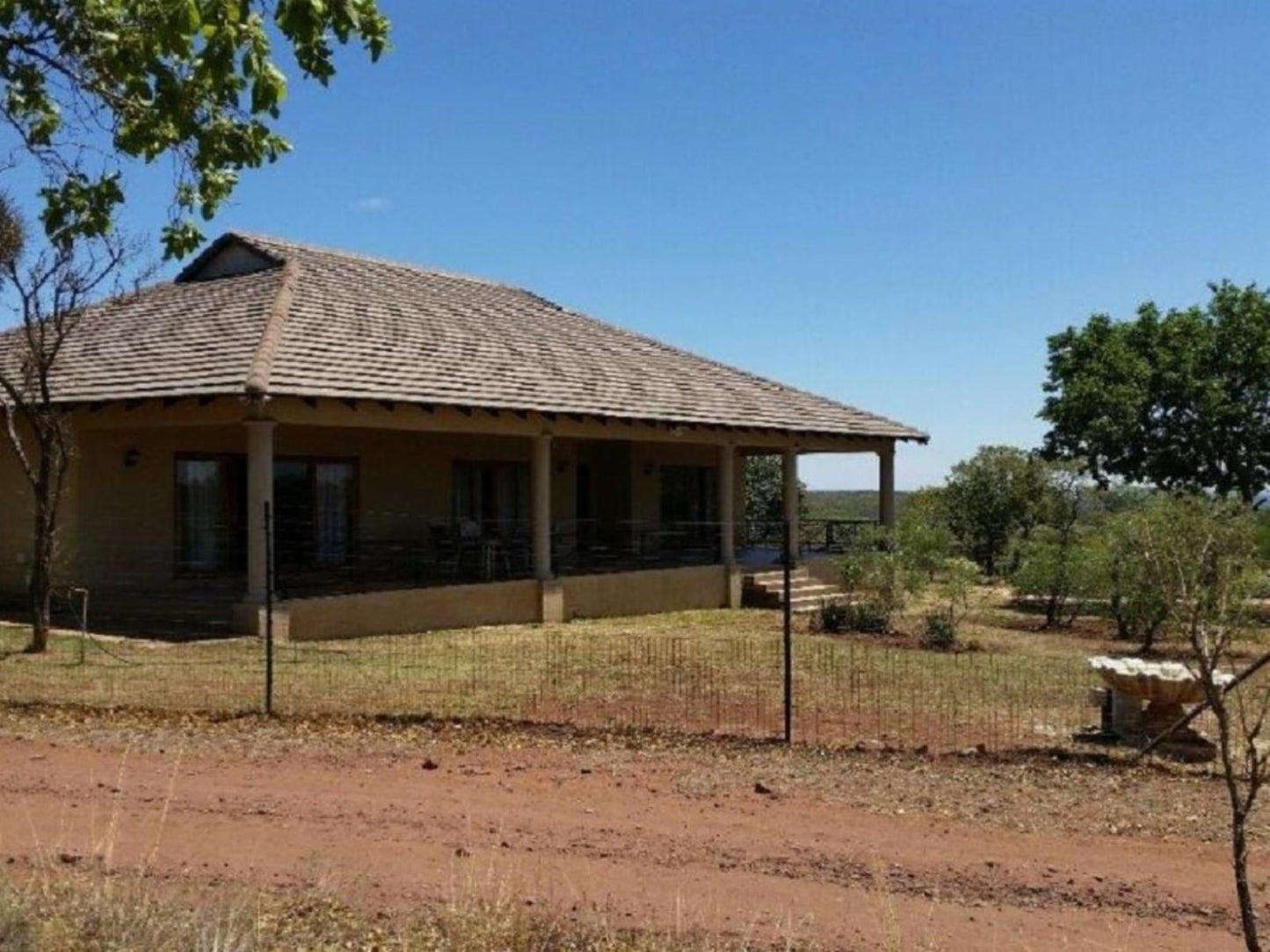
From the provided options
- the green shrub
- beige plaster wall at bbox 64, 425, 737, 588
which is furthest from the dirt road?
the green shrub

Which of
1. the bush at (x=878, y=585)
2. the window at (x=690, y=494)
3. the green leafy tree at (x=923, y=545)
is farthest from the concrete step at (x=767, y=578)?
the window at (x=690, y=494)

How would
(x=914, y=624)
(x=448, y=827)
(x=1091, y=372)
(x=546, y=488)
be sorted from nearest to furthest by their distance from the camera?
(x=448, y=827) → (x=546, y=488) → (x=914, y=624) → (x=1091, y=372)

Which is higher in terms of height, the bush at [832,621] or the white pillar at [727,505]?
the white pillar at [727,505]

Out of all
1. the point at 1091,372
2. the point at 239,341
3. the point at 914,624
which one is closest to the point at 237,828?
the point at 239,341

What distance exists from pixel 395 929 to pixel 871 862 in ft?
7.98

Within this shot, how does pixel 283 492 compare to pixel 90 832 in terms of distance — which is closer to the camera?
pixel 90 832

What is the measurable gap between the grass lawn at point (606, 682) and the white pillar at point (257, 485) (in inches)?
38.1

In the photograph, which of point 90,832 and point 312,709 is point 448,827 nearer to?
point 90,832

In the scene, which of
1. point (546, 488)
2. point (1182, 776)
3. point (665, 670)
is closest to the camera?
point (1182, 776)

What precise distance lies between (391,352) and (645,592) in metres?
6.08

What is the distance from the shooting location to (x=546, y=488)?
19297 mm

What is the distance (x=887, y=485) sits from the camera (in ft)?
90.2

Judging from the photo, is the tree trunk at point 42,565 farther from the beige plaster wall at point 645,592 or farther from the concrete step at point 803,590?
the concrete step at point 803,590

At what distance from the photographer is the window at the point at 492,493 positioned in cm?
2253
